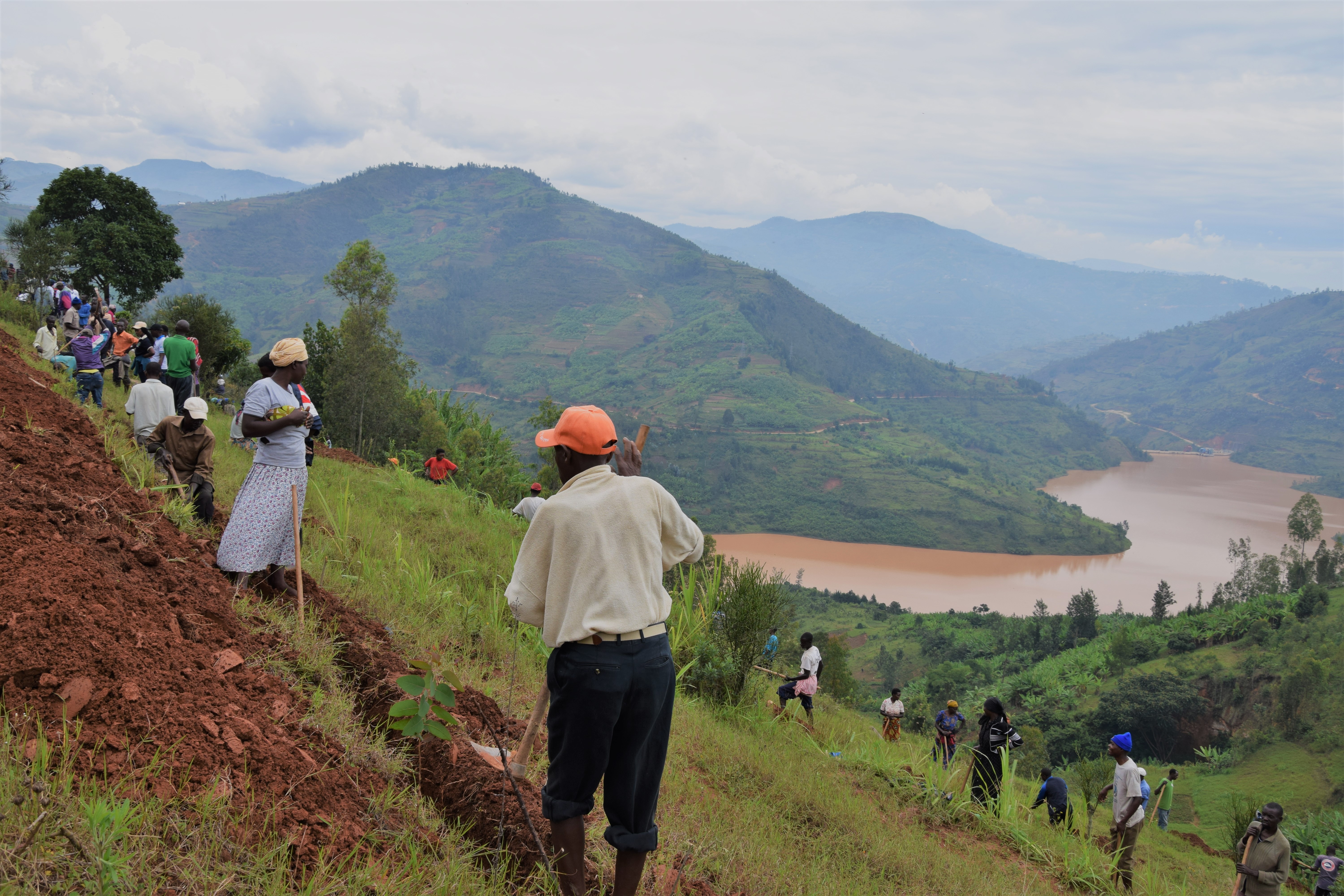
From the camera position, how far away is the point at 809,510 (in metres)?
95.5

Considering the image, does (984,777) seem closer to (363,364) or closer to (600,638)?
(600,638)

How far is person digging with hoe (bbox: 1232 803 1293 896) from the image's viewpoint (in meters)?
5.74

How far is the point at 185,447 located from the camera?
16.0 ft

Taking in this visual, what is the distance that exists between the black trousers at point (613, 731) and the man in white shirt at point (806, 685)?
5.47 m

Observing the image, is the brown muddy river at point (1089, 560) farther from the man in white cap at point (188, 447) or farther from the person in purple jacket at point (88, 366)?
the man in white cap at point (188, 447)

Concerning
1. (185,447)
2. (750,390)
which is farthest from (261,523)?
(750,390)

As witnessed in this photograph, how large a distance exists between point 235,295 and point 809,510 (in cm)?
13666

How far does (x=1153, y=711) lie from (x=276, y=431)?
46814 millimetres

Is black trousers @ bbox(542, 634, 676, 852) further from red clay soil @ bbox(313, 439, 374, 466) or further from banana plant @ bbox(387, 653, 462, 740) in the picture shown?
red clay soil @ bbox(313, 439, 374, 466)

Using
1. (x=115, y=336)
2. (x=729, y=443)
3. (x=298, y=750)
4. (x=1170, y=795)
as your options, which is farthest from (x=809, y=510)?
(x=298, y=750)

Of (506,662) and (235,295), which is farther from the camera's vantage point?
(235,295)

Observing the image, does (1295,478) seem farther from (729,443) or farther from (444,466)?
(444,466)

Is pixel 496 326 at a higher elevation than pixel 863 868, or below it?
higher

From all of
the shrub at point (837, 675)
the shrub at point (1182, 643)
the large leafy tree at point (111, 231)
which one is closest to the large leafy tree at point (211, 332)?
the large leafy tree at point (111, 231)
